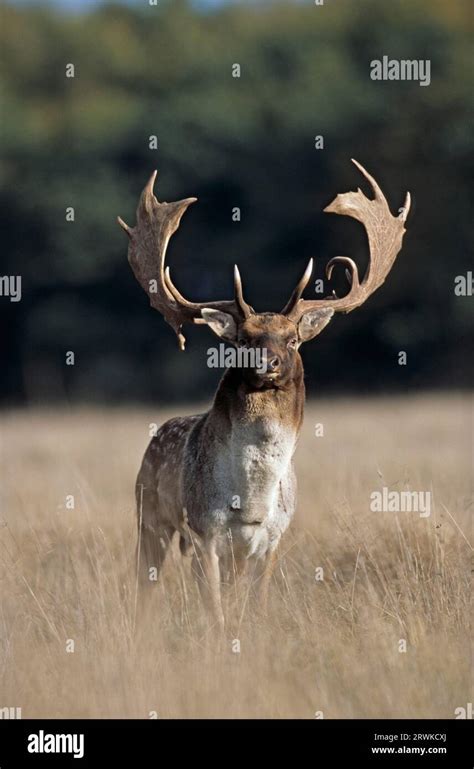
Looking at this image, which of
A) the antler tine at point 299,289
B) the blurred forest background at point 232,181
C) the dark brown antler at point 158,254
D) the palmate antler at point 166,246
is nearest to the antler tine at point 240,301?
the antler tine at point 299,289

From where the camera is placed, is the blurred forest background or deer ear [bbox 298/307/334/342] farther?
the blurred forest background

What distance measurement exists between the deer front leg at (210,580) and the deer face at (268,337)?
897 millimetres

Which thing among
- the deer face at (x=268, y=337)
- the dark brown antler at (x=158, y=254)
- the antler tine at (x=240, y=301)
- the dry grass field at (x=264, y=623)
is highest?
the dark brown antler at (x=158, y=254)

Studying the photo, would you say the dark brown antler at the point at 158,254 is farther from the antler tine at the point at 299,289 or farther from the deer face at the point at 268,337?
the antler tine at the point at 299,289

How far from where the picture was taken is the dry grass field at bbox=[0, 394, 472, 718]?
6.21 m

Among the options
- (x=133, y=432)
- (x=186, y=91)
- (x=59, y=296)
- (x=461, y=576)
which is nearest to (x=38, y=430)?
(x=133, y=432)

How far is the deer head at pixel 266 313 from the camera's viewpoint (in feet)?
22.9

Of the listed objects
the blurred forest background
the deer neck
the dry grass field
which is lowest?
the dry grass field

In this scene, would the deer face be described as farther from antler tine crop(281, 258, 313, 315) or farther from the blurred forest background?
the blurred forest background

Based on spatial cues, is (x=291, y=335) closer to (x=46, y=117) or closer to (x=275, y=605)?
(x=275, y=605)

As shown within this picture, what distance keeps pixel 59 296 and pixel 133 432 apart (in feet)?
38.8

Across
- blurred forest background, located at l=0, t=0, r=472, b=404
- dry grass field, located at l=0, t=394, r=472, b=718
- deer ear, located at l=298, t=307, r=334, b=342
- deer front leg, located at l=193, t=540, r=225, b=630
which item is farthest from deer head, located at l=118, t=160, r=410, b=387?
blurred forest background, located at l=0, t=0, r=472, b=404

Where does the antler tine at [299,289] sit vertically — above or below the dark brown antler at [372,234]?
below

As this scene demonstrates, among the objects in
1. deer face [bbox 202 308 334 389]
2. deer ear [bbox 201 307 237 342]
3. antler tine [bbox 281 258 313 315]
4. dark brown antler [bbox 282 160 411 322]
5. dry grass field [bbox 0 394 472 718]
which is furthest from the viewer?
dark brown antler [bbox 282 160 411 322]
